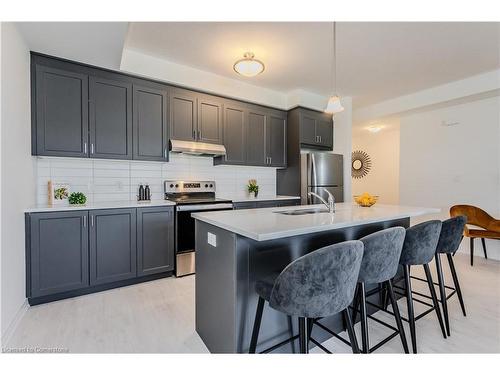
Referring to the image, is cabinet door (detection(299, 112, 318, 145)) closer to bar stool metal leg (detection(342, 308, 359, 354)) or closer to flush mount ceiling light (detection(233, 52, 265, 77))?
flush mount ceiling light (detection(233, 52, 265, 77))

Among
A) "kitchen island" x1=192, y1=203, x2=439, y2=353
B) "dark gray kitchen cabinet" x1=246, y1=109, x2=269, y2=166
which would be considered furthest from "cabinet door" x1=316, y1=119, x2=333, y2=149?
"kitchen island" x1=192, y1=203, x2=439, y2=353

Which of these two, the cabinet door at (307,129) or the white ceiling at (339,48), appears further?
the cabinet door at (307,129)

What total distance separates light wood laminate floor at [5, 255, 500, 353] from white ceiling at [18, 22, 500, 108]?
7.84ft

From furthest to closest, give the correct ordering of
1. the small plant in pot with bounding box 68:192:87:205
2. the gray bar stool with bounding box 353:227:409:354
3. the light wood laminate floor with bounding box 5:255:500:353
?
the small plant in pot with bounding box 68:192:87:205, the light wood laminate floor with bounding box 5:255:500:353, the gray bar stool with bounding box 353:227:409:354

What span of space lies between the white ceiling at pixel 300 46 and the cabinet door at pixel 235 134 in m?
0.48

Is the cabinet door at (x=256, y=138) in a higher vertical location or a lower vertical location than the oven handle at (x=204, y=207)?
higher

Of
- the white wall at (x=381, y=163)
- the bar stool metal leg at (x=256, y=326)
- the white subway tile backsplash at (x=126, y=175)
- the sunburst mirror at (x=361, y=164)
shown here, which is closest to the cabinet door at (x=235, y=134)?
the white subway tile backsplash at (x=126, y=175)

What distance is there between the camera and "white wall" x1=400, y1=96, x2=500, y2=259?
12.3 ft

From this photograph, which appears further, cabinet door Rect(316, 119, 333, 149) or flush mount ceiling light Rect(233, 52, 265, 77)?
cabinet door Rect(316, 119, 333, 149)

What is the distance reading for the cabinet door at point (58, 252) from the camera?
230 centimetres

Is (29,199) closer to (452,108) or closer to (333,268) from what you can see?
(333,268)

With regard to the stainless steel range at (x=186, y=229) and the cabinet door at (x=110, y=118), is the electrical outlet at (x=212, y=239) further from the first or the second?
the cabinet door at (x=110, y=118)

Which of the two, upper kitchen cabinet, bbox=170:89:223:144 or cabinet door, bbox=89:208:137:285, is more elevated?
upper kitchen cabinet, bbox=170:89:223:144
